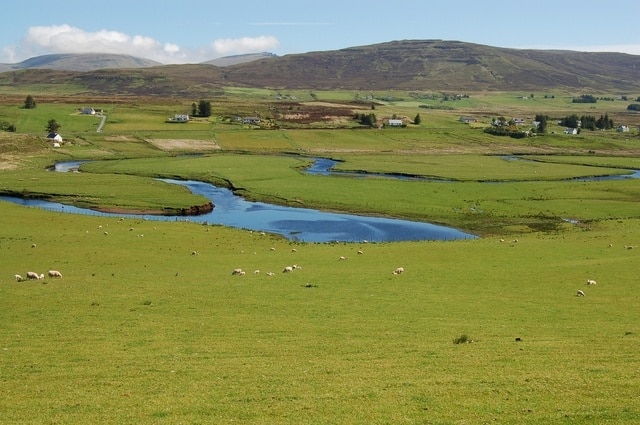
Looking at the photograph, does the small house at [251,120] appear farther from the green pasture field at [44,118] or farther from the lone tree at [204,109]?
the green pasture field at [44,118]

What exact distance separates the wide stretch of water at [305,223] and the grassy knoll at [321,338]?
659 inches

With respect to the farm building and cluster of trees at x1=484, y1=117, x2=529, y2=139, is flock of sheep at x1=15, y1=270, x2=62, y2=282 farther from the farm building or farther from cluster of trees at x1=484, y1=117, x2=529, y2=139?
cluster of trees at x1=484, y1=117, x2=529, y2=139

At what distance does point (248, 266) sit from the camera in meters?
39.8

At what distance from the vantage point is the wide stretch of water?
61.0 m

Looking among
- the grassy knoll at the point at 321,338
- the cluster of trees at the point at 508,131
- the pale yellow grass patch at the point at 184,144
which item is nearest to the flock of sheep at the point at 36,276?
Result: the grassy knoll at the point at 321,338

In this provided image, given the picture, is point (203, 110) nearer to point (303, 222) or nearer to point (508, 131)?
point (508, 131)

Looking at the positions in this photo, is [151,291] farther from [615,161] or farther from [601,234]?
[615,161]

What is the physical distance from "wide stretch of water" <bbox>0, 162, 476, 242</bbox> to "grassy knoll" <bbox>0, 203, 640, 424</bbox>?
54.9ft

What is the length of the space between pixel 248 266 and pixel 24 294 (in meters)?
14.0

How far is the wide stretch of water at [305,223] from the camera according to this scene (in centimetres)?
6097

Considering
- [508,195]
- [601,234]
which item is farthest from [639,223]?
[508,195]

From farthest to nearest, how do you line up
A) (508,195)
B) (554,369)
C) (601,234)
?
(508,195), (601,234), (554,369)

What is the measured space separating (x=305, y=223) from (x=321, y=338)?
45154 mm

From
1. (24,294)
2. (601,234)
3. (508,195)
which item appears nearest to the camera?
(24,294)
